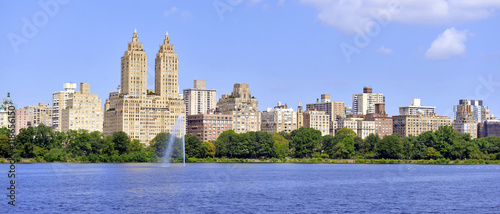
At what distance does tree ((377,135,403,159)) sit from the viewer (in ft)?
646

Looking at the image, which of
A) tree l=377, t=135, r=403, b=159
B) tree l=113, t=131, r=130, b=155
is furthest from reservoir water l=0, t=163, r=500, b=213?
tree l=377, t=135, r=403, b=159

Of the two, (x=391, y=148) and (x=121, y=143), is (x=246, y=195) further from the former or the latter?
(x=391, y=148)

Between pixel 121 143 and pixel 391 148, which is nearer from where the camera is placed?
pixel 121 143

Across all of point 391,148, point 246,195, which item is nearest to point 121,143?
point 391,148

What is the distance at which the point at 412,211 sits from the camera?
65812 millimetres

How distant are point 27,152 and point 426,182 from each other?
105 metres

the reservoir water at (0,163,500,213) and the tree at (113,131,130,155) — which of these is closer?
the reservoir water at (0,163,500,213)

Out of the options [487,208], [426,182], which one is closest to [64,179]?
[426,182]

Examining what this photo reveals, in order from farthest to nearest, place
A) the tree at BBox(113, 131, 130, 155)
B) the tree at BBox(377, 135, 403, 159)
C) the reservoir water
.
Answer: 1. the tree at BBox(377, 135, 403, 159)
2. the tree at BBox(113, 131, 130, 155)
3. the reservoir water

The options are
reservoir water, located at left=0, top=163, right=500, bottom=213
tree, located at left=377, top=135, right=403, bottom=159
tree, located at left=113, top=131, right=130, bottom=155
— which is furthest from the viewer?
tree, located at left=377, top=135, right=403, bottom=159

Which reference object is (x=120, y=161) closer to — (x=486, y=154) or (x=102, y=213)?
(x=486, y=154)

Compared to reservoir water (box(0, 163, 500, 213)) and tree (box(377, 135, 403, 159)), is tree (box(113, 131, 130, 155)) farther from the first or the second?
reservoir water (box(0, 163, 500, 213))

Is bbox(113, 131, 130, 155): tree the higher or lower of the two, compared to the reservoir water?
higher

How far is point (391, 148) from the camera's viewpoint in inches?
7751
